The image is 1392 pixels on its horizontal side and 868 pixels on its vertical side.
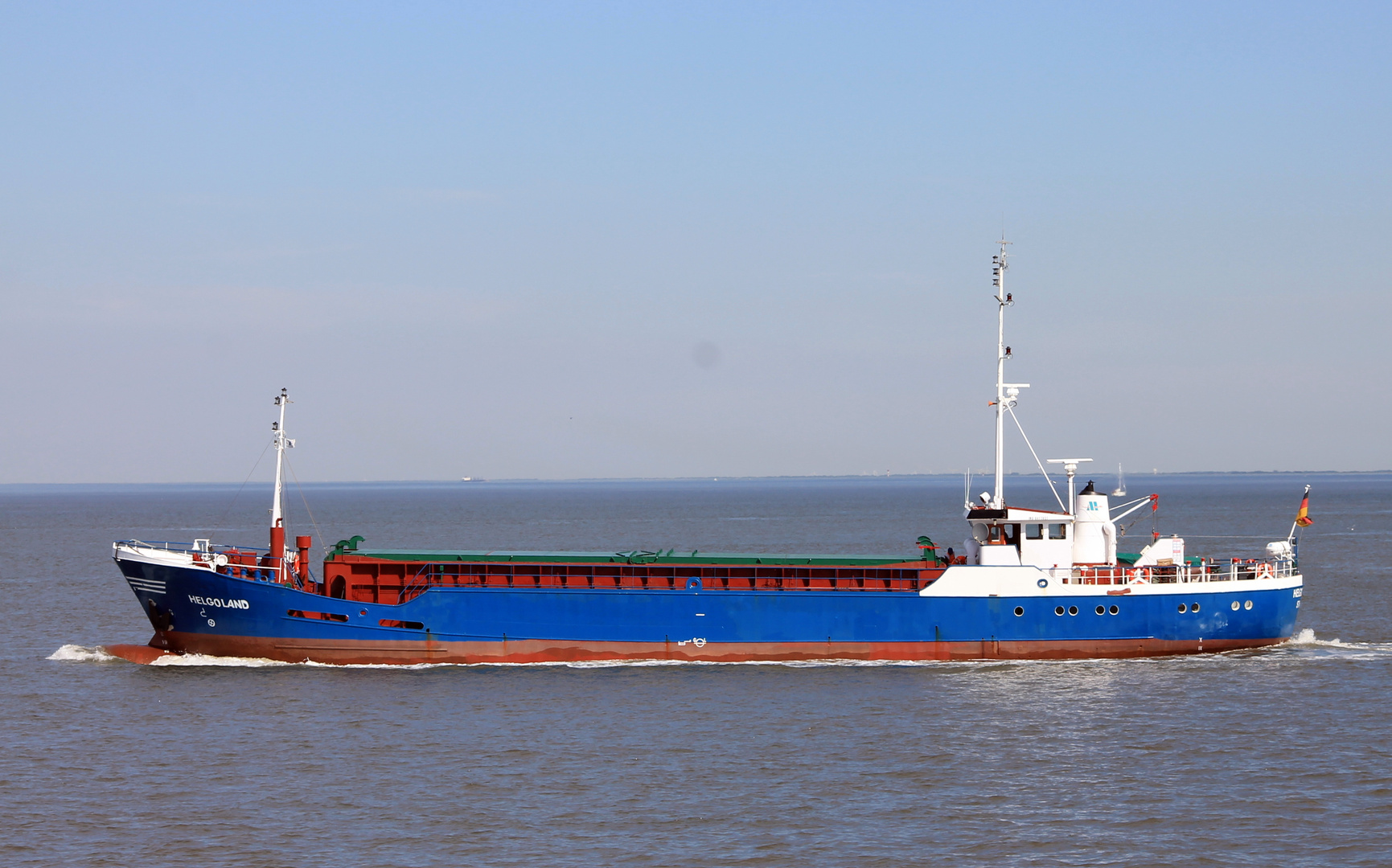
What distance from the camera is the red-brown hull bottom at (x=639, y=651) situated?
1443 inches

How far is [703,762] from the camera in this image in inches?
1048

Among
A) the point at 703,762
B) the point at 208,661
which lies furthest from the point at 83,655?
the point at 703,762

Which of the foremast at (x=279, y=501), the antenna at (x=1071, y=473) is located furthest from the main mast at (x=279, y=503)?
the antenna at (x=1071, y=473)

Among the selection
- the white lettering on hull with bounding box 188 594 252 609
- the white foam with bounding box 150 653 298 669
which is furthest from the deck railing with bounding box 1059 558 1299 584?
the white lettering on hull with bounding box 188 594 252 609

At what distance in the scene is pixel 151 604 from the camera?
3791 cm

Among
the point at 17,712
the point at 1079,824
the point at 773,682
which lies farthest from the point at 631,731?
→ the point at 17,712

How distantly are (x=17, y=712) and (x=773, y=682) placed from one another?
65.4 feet

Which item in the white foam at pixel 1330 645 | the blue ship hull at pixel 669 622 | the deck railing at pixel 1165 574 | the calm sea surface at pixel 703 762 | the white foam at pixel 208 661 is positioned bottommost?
the calm sea surface at pixel 703 762

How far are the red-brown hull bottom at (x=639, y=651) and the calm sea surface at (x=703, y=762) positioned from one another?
0.42 m

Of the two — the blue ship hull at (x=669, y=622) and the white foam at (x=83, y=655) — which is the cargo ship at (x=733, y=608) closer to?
the blue ship hull at (x=669, y=622)

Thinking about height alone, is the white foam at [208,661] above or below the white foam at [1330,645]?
below

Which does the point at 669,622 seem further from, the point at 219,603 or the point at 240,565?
the point at 219,603

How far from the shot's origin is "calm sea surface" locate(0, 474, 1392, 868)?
2172cm

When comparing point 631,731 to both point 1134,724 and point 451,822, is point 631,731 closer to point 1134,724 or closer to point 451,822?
point 451,822
